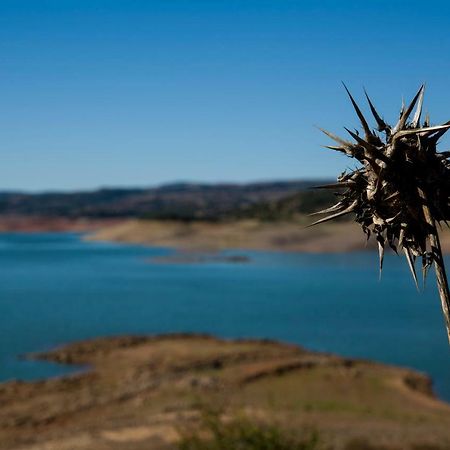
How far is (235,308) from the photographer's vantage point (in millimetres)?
53469

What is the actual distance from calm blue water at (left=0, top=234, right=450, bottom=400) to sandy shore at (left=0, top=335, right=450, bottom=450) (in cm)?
249

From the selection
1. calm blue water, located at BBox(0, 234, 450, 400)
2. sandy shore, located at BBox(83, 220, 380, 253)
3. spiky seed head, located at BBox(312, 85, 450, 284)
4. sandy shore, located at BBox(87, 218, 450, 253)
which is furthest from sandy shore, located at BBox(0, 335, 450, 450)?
sandy shore, located at BBox(83, 220, 380, 253)

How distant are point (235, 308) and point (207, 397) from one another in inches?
1001

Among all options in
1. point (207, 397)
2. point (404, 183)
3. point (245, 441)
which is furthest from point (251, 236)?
point (404, 183)

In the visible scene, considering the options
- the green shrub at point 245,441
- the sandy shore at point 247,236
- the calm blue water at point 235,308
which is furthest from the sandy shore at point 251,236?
the green shrub at point 245,441

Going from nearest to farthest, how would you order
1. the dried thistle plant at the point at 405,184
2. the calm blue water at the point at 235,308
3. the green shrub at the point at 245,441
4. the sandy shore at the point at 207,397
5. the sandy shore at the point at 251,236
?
1. the dried thistle plant at the point at 405,184
2. the green shrub at the point at 245,441
3. the sandy shore at the point at 207,397
4. the calm blue water at the point at 235,308
5. the sandy shore at the point at 251,236

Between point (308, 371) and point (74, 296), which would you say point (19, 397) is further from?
point (74, 296)

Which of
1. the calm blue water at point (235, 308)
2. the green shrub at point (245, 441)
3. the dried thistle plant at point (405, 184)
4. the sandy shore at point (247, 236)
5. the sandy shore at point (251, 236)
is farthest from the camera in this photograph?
the sandy shore at point (247, 236)

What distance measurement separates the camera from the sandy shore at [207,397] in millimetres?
21844

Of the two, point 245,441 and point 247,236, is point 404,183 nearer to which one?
point 245,441

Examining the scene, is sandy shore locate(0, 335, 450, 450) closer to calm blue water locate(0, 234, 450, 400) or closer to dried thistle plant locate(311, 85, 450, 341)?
calm blue water locate(0, 234, 450, 400)

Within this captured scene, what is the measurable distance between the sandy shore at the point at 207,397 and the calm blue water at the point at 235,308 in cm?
249

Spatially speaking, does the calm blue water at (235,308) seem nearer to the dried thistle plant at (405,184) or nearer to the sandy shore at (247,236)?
the sandy shore at (247,236)

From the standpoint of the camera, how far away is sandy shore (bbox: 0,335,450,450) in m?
21.8
